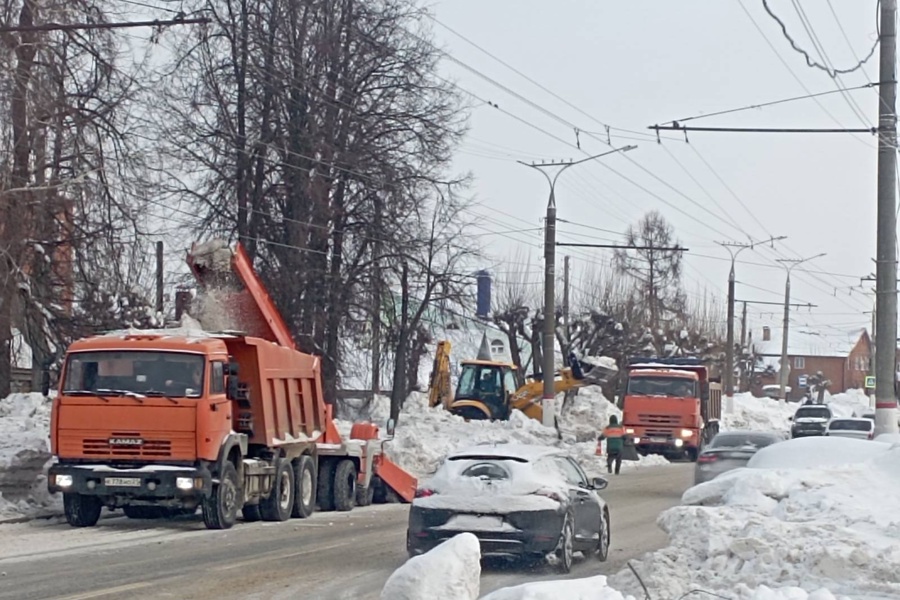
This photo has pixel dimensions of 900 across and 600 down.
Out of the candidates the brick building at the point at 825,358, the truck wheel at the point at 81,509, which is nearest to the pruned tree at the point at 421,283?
the truck wheel at the point at 81,509

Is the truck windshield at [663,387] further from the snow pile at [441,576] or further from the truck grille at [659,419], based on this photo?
the snow pile at [441,576]

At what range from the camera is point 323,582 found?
13734 mm

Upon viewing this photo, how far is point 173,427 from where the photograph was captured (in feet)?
62.8

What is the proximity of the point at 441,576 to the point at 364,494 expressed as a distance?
56.7 ft

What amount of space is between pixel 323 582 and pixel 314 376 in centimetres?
1050

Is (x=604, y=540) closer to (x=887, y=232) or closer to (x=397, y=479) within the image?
(x=887, y=232)

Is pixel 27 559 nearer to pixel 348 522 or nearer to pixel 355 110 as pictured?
pixel 348 522

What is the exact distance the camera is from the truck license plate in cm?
1900

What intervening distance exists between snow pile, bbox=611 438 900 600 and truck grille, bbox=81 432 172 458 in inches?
304

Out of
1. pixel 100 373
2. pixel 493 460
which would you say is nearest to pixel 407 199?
pixel 100 373

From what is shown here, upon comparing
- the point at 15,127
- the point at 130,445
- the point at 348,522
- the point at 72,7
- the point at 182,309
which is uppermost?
the point at 72,7

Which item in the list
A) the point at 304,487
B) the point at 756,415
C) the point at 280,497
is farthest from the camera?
the point at 756,415

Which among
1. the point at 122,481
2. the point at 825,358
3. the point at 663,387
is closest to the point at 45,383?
the point at 122,481

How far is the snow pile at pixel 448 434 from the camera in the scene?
33.0 meters
